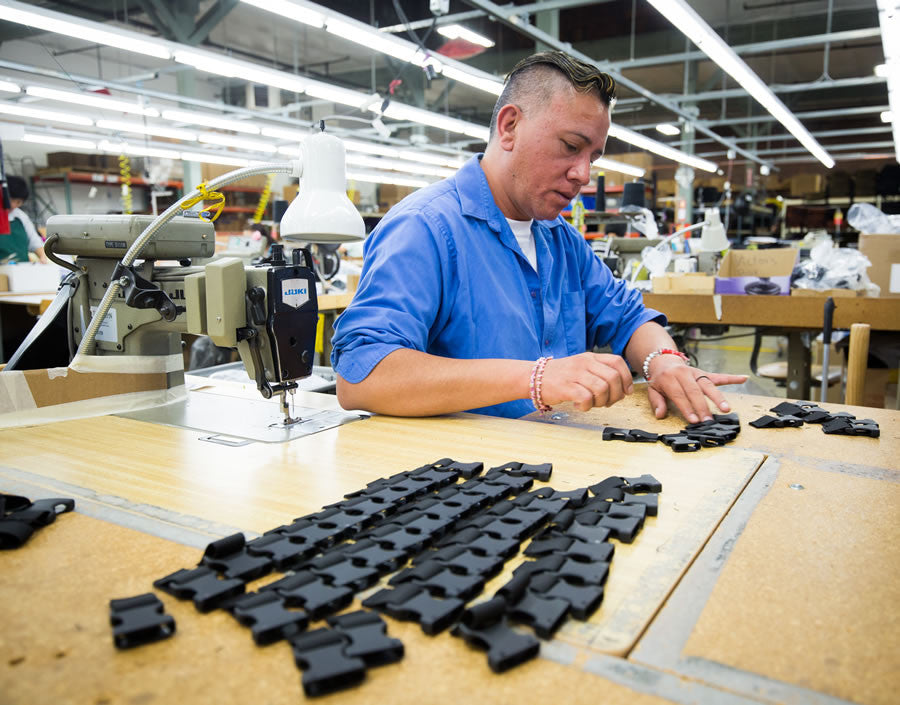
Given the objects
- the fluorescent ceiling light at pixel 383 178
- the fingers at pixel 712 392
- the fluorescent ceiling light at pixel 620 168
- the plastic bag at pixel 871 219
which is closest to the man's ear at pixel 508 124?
the fingers at pixel 712 392

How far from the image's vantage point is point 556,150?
5.19ft

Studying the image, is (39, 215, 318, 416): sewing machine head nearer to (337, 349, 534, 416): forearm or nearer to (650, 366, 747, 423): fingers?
(337, 349, 534, 416): forearm

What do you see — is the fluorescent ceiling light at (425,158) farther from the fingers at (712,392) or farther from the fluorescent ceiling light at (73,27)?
the fingers at (712,392)

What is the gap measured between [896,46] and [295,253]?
5.16 m

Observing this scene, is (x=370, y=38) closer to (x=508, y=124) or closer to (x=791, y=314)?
(x=791, y=314)

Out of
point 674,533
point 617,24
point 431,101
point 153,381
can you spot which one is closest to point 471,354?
point 153,381

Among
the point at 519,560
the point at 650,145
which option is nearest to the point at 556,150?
the point at 519,560

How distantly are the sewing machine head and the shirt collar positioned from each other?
1.46 ft

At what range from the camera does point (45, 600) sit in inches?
26.0

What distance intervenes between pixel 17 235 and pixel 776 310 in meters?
5.81

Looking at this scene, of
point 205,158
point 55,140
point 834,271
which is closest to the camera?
point 834,271

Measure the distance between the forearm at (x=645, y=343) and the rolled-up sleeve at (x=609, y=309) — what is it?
34mm

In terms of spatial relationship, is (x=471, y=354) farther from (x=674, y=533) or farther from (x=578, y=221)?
(x=578, y=221)

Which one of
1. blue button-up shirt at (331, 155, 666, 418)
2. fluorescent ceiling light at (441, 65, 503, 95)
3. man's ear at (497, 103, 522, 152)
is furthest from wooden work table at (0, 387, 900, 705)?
fluorescent ceiling light at (441, 65, 503, 95)
